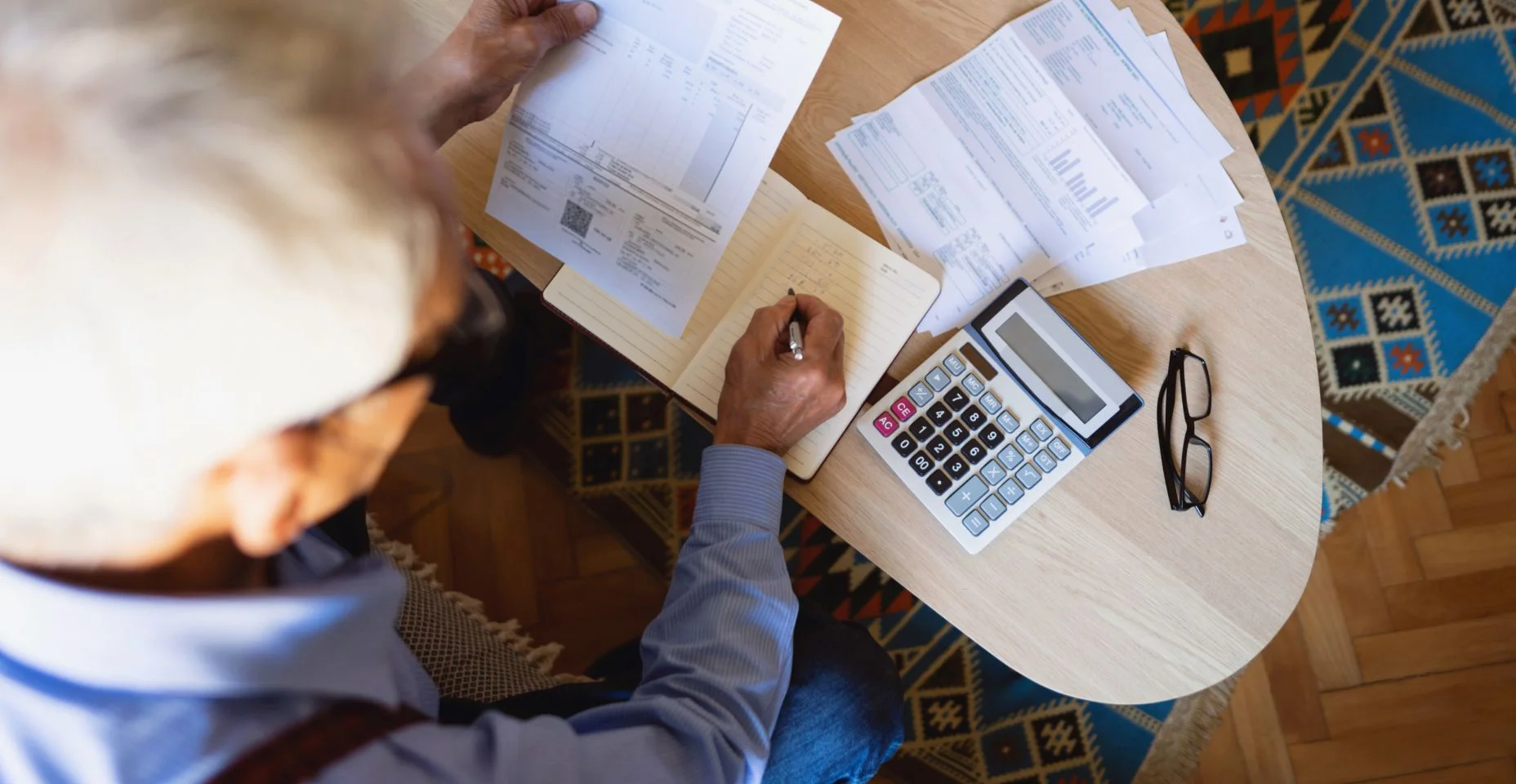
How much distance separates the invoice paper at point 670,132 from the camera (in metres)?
0.72

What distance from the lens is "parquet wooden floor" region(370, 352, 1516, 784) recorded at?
1.16m

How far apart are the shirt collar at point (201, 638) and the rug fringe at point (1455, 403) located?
1.39 m

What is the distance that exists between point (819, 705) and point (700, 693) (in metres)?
0.15

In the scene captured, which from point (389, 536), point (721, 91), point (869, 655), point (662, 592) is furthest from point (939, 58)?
point (389, 536)

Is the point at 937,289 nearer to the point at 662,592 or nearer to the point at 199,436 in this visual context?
the point at 199,436

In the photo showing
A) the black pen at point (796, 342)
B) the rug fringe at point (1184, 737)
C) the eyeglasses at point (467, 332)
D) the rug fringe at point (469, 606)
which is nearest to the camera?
the eyeglasses at point (467, 332)

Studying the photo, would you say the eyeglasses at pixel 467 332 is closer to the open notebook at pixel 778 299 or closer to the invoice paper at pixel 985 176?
the open notebook at pixel 778 299

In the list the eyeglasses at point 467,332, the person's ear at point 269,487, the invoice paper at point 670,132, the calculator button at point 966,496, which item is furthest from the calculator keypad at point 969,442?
the person's ear at point 269,487

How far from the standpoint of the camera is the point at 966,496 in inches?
26.6

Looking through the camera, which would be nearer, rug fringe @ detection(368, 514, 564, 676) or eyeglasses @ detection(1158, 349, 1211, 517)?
eyeglasses @ detection(1158, 349, 1211, 517)

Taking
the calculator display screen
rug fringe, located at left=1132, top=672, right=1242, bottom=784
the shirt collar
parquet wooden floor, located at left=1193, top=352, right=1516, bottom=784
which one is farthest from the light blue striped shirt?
parquet wooden floor, located at left=1193, top=352, right=1516, bottom=784

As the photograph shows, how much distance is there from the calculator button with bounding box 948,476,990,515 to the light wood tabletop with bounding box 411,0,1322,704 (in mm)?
26

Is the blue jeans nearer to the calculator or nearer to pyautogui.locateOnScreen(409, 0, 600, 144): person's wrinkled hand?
the calculator

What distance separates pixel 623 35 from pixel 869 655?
0.62 m
